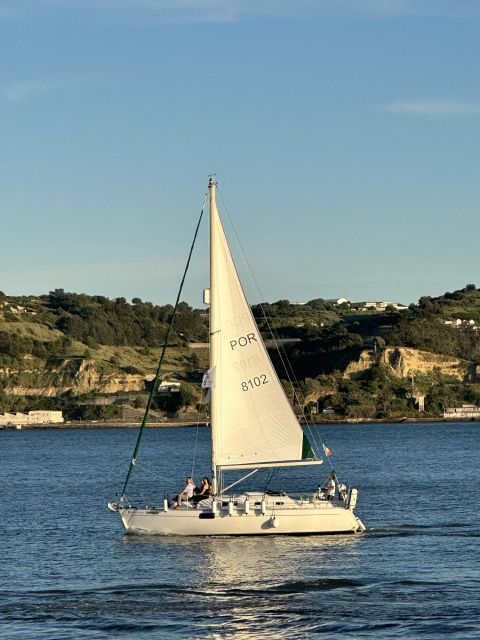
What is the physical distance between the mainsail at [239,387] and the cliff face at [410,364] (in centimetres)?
14749

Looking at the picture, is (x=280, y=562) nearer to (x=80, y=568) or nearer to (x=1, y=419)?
(x=80, y=568)

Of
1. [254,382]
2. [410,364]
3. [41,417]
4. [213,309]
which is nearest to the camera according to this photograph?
[213,309]

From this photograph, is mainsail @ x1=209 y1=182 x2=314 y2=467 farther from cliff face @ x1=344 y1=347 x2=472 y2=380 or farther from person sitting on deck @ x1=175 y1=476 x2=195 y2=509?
cliff face @ x1=344 y1=347 x2=472 y2=380

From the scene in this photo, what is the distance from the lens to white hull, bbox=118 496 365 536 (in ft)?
128

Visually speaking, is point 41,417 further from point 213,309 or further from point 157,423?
point 213,309

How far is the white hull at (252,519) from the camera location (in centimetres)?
3897

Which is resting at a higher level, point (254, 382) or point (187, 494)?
point (254, 382)

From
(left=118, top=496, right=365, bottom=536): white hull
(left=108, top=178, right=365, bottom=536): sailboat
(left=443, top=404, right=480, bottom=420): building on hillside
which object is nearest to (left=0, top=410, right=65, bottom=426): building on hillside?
(left=443, top=404, right=480, bottom=420): building on hillside

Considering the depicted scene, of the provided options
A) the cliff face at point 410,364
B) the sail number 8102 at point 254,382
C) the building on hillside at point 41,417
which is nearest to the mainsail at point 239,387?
the sail number 8102 at point 254,382

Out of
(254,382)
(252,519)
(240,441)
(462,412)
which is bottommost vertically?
(252,519)

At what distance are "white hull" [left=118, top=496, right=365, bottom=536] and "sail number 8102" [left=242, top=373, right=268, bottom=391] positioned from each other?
3.31 metres

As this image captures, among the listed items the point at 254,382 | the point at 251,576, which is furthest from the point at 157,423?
the point at 251,576

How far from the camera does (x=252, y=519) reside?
39.0 metres

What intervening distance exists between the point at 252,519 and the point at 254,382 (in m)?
4.08
